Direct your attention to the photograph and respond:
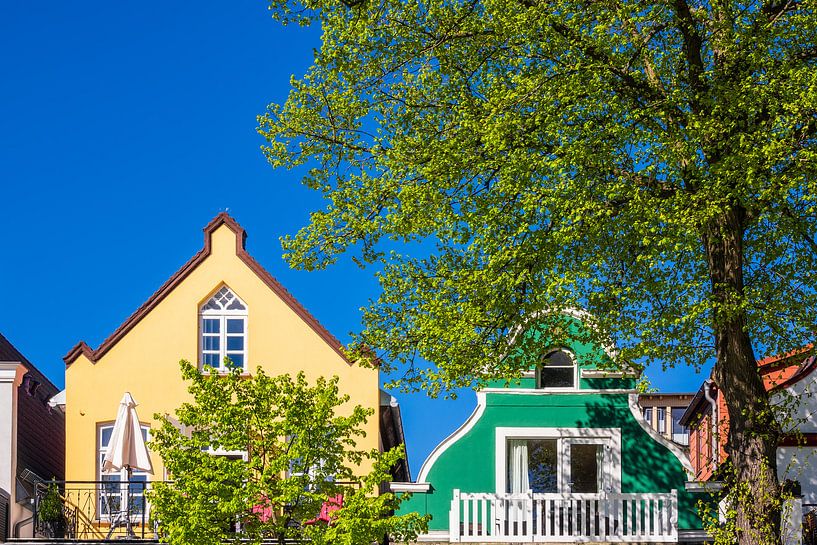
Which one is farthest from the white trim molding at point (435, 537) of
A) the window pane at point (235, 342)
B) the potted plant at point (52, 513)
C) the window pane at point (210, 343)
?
the potted plant at point (52, 513)

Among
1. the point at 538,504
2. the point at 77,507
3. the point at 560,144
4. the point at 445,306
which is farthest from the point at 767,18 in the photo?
the point at 77,507

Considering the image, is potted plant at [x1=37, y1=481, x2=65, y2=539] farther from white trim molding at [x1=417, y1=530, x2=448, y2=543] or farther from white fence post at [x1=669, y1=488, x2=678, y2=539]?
white fence post at [x1=669, y1=488, x2=678, y2=539]

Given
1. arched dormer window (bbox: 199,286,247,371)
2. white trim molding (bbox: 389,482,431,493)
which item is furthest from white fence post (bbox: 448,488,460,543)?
arched dormer window (bbox: 199,286,247,371)

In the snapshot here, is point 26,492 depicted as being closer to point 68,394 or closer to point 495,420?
point 68,394

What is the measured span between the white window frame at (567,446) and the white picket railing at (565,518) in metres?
0.77

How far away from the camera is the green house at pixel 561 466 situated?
88.6 ft

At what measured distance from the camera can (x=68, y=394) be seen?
29.6 meters

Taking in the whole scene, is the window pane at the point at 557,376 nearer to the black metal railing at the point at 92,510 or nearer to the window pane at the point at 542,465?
the window pane at the point at 542,465

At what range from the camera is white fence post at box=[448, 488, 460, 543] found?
2680 centimetres

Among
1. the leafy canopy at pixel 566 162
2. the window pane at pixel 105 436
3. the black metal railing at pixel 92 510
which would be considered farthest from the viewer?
the window pane at pixel 105 436

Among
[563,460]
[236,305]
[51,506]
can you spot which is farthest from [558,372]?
[51,506]

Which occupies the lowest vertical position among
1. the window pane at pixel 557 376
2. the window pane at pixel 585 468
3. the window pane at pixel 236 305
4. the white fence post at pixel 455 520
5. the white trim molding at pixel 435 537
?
the white trim molding at pixel 435 537

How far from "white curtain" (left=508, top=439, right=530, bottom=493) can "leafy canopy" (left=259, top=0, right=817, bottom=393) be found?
13.1 feet

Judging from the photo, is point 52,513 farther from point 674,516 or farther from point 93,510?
point 674,516
